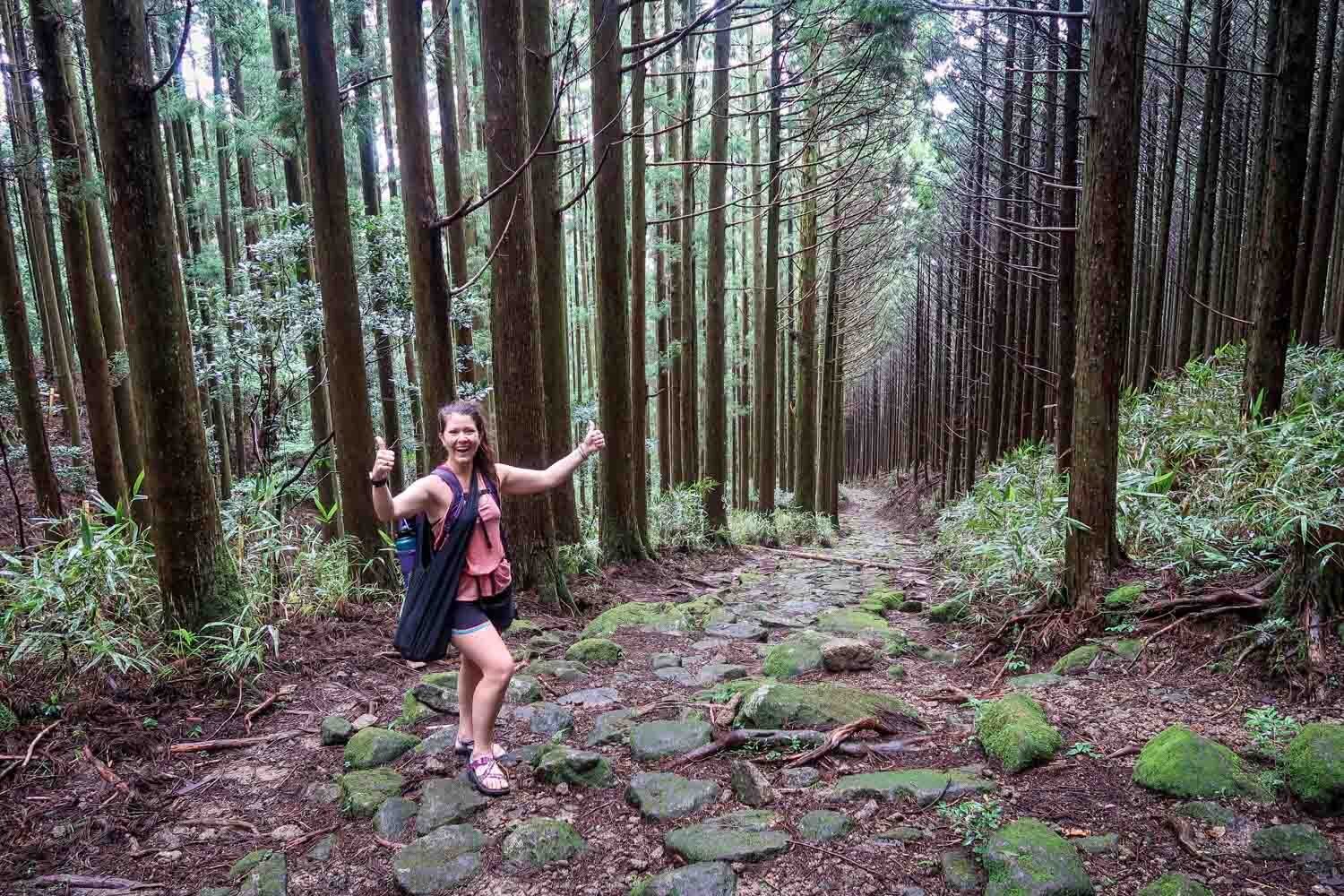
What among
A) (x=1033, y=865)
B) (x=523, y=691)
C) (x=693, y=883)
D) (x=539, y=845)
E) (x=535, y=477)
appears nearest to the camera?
(x=1033, y=865)

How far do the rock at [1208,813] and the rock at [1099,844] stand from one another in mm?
292

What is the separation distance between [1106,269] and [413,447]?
40.6 ft

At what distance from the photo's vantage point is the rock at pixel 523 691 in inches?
168

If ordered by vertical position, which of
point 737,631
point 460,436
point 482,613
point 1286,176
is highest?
point 1286,176

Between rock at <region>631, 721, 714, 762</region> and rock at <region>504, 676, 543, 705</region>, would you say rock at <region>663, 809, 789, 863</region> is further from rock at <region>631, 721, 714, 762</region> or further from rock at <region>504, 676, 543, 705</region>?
rock at <region>504, 676, 543, 705</region>

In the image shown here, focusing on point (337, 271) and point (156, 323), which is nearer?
point (156, 323)

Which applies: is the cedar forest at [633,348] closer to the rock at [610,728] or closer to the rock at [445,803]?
the rock at [445,803]

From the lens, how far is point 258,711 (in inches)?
158

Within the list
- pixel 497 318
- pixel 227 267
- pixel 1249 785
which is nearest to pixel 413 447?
pixel 227 267

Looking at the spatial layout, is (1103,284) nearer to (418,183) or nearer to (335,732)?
(418,183)

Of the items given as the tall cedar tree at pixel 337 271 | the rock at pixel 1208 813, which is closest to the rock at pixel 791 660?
the rock at pixel 1208 813

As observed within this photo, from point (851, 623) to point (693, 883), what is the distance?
13.7ft

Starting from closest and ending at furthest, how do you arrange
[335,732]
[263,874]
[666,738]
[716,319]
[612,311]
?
[263,874], [666,738], [335,732], [612,311], [716,319]

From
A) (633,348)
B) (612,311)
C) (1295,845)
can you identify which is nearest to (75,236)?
(612,311)
